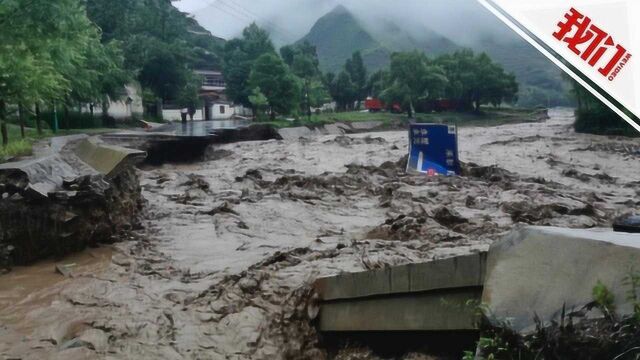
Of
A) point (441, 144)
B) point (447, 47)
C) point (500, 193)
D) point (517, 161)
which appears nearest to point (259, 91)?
point (517, 161)

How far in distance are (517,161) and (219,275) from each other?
17677 mm

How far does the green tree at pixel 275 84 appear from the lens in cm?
5250

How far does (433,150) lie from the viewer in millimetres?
16891

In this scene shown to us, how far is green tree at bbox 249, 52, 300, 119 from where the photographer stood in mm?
52500

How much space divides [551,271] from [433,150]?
46.5ft

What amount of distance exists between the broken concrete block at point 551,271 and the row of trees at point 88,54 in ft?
35.5

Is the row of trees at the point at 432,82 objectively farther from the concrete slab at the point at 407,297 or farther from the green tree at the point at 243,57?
the concrete slab at the point at 407,297

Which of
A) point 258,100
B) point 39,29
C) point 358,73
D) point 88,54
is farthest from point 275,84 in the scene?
point 39,29

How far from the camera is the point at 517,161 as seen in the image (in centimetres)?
2238

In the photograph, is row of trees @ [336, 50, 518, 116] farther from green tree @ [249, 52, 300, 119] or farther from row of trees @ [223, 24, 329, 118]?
green tree @ [249, 52, 300, 119]

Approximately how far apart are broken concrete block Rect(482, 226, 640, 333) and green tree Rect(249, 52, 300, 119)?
50.2 m

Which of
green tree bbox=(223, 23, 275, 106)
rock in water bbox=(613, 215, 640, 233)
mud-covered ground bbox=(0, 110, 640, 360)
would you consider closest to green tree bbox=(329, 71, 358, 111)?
green tree bbox=(223, 23, 275, 106)

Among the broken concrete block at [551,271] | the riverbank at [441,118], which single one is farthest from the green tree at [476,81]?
the broken concrete block at [551,271]

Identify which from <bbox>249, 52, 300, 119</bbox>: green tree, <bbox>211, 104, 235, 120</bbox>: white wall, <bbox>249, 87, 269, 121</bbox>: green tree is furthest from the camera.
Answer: <bbox>211, 104, 235, 120</bbox>: white wall
